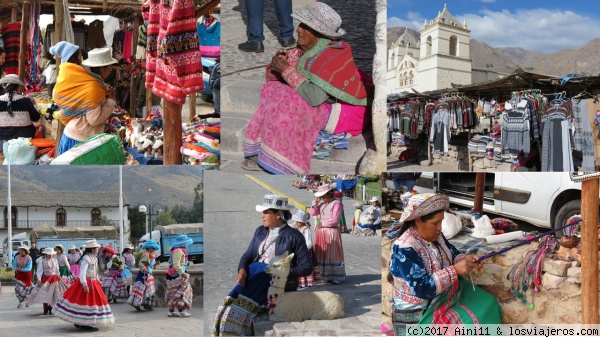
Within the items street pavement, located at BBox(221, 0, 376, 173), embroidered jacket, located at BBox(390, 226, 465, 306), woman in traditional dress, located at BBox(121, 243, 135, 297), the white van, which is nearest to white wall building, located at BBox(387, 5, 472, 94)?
street pavement, located at BBox(221, 0, 376, 173)

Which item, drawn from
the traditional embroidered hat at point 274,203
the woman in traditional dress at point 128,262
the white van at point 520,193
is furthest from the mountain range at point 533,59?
the woman in traditional dress at point 128,262

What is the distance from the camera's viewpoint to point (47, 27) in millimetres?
6305

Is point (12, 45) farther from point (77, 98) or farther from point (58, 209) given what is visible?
point (58, 209)

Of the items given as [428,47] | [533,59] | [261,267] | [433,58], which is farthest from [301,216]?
[533,59]

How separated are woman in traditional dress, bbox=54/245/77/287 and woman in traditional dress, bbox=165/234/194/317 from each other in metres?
0.62

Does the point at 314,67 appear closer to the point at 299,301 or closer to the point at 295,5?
the point at 295,5

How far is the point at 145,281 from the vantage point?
13.5ft

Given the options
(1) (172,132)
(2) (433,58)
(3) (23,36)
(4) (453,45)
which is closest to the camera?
(1) (172,132)

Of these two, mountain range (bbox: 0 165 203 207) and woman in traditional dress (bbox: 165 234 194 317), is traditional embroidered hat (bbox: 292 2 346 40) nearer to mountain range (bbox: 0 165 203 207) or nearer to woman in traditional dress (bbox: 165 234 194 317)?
mountain range (bbox: 0 165 203 207)

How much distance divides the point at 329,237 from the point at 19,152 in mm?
2314

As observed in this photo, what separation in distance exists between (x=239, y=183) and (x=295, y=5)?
1387 millimetres

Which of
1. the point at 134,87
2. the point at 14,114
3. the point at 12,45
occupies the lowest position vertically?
the point at 14,114

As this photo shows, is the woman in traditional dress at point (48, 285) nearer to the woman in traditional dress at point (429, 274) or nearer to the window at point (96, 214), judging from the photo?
the window at point (96, 214)

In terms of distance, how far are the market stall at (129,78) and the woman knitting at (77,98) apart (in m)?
0.13
